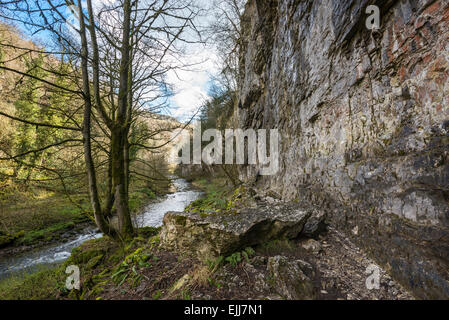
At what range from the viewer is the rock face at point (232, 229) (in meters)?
2.65

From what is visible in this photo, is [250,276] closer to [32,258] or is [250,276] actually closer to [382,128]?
[382,128]

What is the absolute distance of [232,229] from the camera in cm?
265

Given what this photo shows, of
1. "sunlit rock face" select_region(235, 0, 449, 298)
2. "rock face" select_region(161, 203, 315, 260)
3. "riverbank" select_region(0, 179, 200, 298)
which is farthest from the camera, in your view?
"riverbank" select_region(0, 179, 200, 298)

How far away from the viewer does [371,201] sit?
240cm

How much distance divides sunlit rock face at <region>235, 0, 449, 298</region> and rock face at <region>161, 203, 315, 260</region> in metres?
0.93

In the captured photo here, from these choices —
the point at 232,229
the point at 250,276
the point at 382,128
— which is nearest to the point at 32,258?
the point at 232,229

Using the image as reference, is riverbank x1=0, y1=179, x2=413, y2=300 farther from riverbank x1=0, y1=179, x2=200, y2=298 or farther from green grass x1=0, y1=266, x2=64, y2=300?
riverbank x1=0, y1=179, x2=200, y2=298

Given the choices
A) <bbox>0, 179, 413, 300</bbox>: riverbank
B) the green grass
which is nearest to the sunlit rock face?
<bbox>0, 179, 413, 300</bbox>: riverbank

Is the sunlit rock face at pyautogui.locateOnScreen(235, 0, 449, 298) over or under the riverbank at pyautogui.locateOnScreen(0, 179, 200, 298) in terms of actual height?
over

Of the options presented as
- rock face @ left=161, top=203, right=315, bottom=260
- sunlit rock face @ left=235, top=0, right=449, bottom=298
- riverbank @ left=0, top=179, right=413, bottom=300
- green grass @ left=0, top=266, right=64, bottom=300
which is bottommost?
green grass @ left=0, top=266, right=64, bottom=300

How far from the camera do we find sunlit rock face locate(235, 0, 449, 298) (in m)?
1.63

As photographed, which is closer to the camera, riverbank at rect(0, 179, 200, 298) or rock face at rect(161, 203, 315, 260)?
rock face at rect(161, 203, 315, 260)

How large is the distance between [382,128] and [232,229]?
7.90 feet

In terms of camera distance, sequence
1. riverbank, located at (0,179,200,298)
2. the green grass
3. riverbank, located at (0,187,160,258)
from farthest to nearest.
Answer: riverbank, located at (0,187,160,258) < riverbank, located at (0,179,200,298) < the green grass
